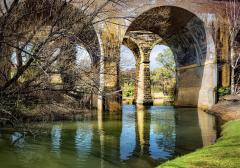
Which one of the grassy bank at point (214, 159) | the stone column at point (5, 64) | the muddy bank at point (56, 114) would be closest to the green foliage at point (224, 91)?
the muddy bank at point (56, 114)

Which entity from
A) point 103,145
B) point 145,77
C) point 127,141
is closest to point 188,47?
point 145,77

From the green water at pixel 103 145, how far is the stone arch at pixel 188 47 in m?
8.86

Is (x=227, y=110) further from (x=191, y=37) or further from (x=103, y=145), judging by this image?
(x=103, y=145)

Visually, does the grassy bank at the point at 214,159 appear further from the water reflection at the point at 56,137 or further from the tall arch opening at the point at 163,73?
the tall arch opening at the point at 163,73

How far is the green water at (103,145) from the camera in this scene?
8.62m

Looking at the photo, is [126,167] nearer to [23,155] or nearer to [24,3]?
[23,155]

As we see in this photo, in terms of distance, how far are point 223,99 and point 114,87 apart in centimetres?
619

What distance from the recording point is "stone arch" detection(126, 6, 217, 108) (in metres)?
23.2

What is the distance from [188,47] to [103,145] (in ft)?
57.4

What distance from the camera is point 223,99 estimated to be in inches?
854

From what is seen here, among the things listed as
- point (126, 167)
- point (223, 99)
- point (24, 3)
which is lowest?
point (126, 167)

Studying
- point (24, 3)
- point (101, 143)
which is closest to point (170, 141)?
point (101, 143)

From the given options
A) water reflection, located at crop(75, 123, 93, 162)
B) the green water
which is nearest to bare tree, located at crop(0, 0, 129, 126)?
the green water

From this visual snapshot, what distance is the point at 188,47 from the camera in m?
26.8
